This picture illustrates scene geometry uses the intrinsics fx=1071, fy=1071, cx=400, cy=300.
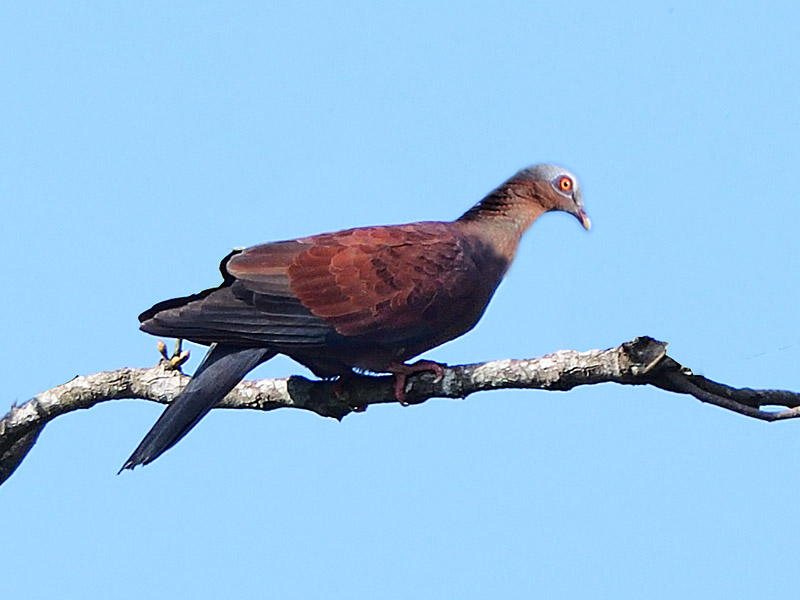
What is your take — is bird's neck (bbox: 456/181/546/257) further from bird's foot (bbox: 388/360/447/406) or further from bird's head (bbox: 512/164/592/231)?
bird's foot (bbox: 388/360/447/406)

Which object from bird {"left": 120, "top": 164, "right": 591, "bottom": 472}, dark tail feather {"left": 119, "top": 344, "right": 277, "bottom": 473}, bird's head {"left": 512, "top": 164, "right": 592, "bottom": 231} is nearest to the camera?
dark tail feather {"left": 119, "top": 344, "right": 277, "bottom": 473}

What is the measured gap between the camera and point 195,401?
3.72 metres

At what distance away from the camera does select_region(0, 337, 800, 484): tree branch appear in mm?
2982

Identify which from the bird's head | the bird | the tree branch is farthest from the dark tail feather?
the bird's head

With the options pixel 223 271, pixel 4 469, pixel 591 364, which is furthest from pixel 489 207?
pixel 4 469

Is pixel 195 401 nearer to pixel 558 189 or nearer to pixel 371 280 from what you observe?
pixel 371 280

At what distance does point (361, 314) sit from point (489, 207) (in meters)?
0.82

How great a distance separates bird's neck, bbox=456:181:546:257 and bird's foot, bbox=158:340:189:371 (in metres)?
1.22

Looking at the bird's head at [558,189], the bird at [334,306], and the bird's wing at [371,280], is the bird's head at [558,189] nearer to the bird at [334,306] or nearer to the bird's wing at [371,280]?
the bird at [334,306]

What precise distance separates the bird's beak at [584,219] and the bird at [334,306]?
0.47 m

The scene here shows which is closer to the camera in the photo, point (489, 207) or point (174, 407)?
point (174, 407)

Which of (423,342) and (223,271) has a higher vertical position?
(223,271)

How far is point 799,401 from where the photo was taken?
2998 mm

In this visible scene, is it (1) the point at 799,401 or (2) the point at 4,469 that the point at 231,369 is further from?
(1) the point at 799,401
